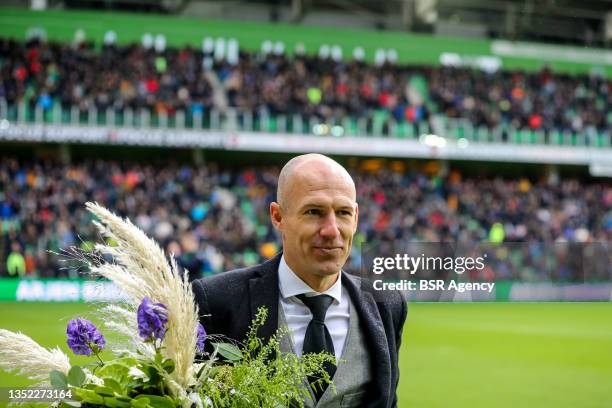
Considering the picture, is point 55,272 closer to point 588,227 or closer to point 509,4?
point 588,227

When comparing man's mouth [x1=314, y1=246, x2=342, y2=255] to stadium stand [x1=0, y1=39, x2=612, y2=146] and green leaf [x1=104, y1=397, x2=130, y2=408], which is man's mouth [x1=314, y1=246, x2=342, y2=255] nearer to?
green leaf [x1=104, y1=397, x2=130, y2=408]

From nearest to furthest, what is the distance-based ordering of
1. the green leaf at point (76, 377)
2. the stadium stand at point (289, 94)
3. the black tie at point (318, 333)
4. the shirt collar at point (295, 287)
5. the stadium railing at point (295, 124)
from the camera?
1. the green leaf at point (76, 377)
2. the black tie at point (318, 333)
3. the shirt collar at point (295, 287)
4. the stadium railing at point (295, 124)
5. the stadium stand at point (289, 94)

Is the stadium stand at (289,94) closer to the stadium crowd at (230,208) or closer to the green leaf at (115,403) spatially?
the stadium crowd at (230,208)

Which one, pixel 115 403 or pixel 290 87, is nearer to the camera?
pixel 115 403

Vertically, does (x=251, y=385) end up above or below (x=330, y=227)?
below

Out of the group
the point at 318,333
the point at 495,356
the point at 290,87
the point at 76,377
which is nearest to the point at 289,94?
the point at 290,87

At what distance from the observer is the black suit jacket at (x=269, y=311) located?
2.38 metres

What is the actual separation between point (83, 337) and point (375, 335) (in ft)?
3.06

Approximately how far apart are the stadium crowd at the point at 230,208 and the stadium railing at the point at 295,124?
153 centimetres

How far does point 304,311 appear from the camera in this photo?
8.02ft

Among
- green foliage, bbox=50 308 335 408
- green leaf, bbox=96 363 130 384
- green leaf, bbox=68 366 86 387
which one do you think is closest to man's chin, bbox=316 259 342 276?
green foliage, bbox=50 308 335 408

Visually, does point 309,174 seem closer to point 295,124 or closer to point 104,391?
point 104,391

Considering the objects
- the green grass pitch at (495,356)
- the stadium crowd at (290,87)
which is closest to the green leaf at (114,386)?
the green grass pitch at (495,356)

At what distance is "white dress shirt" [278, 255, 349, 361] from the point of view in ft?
7.91
